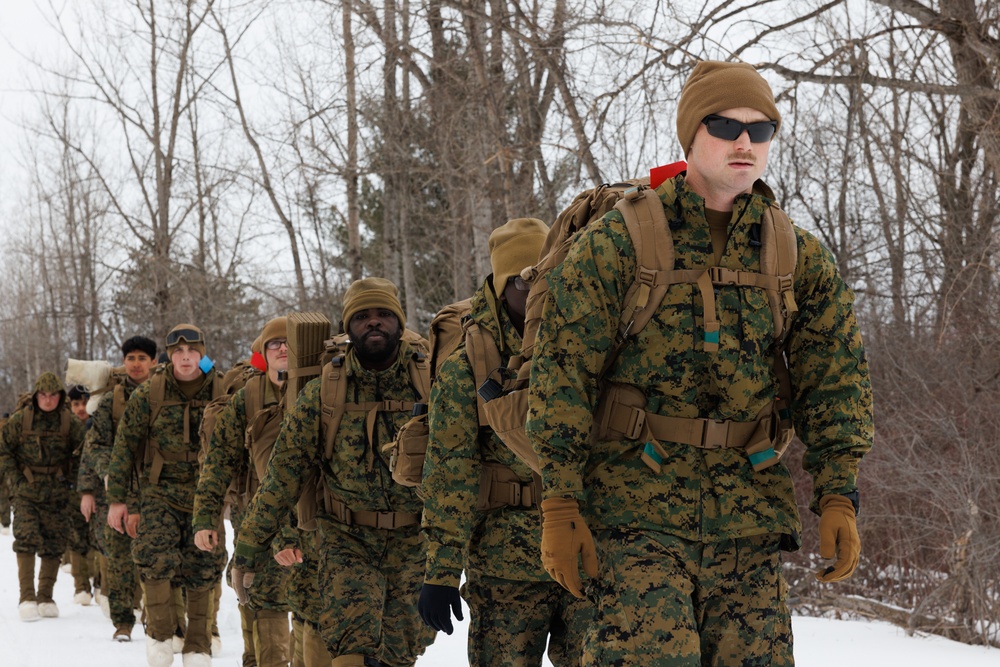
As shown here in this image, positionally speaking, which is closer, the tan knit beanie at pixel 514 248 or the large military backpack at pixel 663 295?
the large military backpack at pixel 663 295

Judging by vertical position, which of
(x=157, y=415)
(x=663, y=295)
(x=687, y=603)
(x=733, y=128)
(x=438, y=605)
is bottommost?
(x=438, y=605)

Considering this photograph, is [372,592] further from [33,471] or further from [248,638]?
[33,471]

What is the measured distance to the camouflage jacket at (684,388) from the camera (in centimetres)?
327

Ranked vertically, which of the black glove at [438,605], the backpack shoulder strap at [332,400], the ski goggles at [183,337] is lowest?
the black glove at [438,605]

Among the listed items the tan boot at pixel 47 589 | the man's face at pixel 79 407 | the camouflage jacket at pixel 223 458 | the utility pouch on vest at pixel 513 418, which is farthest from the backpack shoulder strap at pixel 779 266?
the man's face at pixel 79 407

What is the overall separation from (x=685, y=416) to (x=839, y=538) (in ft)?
1.74

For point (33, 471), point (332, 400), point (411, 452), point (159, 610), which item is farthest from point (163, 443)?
point (411, 452)

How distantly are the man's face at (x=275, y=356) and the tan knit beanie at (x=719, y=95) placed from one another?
4.49 m

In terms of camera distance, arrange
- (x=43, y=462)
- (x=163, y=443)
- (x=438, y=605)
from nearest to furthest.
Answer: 1. (x=438, y=605)
2. (x=163, y=443)
3. (x=43, y=462)

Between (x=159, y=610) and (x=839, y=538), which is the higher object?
(x=839, y=538)

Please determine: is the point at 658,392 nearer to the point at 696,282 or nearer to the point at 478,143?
the point at 696,282

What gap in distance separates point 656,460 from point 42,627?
391 inches

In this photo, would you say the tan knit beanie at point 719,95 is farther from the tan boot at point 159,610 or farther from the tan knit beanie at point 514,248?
the tan boot at point 159,610

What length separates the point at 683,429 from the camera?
10.8 ft
